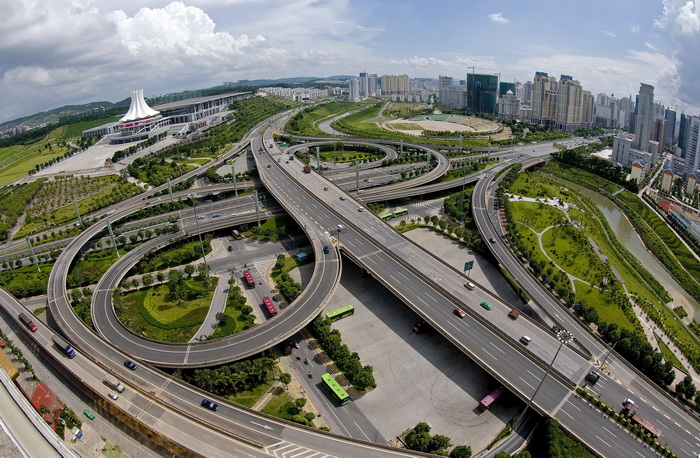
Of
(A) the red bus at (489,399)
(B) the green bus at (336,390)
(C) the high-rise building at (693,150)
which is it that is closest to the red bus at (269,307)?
(B) the green bus at (336,390)

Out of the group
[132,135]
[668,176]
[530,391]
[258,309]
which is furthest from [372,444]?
[132,135]

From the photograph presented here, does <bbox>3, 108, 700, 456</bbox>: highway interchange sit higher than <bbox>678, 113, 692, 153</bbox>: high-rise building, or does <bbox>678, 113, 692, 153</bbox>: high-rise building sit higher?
<bbox>678, 113, 692, 153</bbox>: high-rise building

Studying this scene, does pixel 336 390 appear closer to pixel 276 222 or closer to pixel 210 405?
pixel 210 405

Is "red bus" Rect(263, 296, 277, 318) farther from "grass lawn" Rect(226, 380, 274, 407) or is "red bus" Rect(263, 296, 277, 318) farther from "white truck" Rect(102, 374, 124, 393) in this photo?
"white truck" Rect(102, 374, 124, 393)

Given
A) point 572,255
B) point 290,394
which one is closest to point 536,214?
point 572,255

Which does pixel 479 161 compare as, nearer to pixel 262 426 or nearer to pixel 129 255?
pixel 129 255

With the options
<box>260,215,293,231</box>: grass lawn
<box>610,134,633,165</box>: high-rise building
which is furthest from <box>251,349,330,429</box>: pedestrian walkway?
<box>610,134,633,165</box>: high-rise building
